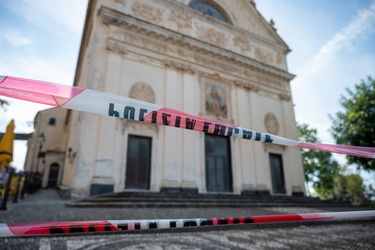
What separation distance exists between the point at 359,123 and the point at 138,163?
1345 centimetres

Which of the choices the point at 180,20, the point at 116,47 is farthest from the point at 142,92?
the point at 180,20

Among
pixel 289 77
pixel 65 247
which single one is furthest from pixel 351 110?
pixel 65 247

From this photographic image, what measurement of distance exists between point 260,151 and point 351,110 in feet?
23.8

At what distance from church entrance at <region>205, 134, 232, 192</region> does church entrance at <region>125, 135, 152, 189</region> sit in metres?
3.13

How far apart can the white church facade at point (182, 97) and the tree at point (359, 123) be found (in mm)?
3492

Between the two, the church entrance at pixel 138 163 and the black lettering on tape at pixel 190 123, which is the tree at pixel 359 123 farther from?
the black lettering on tape at pixel 190 123

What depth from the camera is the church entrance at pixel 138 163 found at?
31.2ft

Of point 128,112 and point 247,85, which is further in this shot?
point 247,85

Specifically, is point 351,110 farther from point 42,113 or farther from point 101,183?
point 42,113

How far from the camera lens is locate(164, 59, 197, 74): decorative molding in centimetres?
1148

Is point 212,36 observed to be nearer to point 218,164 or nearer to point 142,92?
point 142,92

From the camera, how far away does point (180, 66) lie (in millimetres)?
11781

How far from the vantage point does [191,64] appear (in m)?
12.3

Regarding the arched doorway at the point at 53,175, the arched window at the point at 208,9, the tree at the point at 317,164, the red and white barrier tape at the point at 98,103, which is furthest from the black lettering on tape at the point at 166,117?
the tree at the point at 317,164
